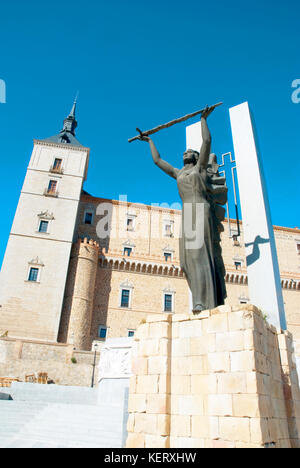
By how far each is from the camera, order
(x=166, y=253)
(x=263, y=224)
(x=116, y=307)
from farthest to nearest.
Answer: (x=166, y=253)
(x=116, y=307)
(x=263, y=224)

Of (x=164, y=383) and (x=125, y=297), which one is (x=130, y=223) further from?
(x=164, y=383)

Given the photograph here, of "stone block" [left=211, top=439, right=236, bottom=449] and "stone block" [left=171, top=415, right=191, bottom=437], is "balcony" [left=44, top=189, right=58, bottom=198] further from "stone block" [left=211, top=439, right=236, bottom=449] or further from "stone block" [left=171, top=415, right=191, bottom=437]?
"stone block" [left=211, top=439, right=236, bottom=449]

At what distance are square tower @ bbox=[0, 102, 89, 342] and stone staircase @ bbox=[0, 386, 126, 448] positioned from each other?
46.5 ft

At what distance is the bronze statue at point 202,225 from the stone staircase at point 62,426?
4.17m

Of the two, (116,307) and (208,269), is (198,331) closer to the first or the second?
(208,269)

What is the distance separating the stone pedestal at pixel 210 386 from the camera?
3.23 meters

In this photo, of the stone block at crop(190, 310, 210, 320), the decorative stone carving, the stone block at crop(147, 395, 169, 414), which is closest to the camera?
the stone block at crop(147, 395, 169, 414)

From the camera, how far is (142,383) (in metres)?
3.82

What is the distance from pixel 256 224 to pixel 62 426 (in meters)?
6.79

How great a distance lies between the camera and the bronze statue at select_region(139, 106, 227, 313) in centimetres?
453

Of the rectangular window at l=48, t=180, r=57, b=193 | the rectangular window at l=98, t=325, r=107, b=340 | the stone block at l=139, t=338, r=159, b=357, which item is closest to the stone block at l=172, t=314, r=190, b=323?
the stone block at l=139, t=338, r=159, b=357
